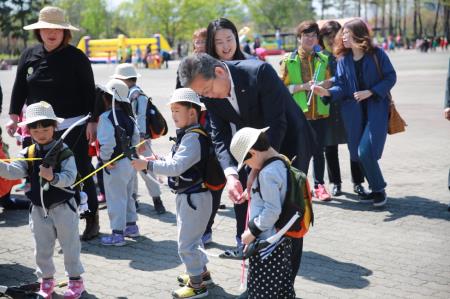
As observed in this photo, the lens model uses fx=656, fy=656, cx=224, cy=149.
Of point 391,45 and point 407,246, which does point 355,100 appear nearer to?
point 407,246

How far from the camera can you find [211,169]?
483 cm

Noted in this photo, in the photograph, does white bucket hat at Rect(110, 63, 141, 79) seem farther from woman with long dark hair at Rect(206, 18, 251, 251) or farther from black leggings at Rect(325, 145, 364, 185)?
black leggings at Rect(325, 145, 364, 185)

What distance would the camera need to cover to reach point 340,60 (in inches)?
294

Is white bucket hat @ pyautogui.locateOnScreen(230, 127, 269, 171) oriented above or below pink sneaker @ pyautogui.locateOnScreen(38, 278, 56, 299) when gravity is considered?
above

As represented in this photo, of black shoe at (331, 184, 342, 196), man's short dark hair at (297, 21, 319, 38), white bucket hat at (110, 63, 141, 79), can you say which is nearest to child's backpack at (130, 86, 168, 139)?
white bucket hat at (110, 63, 141, 79)

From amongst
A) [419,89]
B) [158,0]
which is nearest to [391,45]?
[158,0]

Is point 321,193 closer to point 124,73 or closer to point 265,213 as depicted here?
point 124,73

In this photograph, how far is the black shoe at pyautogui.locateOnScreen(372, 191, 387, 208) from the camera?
7.29m

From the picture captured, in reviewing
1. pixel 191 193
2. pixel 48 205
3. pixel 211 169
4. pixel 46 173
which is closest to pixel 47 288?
pixel 48 205

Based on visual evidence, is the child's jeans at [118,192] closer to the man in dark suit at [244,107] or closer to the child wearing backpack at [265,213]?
the man in dark suit at [244,107]

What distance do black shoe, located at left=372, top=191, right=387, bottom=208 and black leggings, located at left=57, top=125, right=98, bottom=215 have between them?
308cm

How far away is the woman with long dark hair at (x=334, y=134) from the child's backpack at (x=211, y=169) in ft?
10.4

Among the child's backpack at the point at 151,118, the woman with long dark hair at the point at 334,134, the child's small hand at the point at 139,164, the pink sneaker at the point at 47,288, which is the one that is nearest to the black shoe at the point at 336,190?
the woman with long dark hair at the point at 334,134

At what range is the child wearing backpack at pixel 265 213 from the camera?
12.8 ft
